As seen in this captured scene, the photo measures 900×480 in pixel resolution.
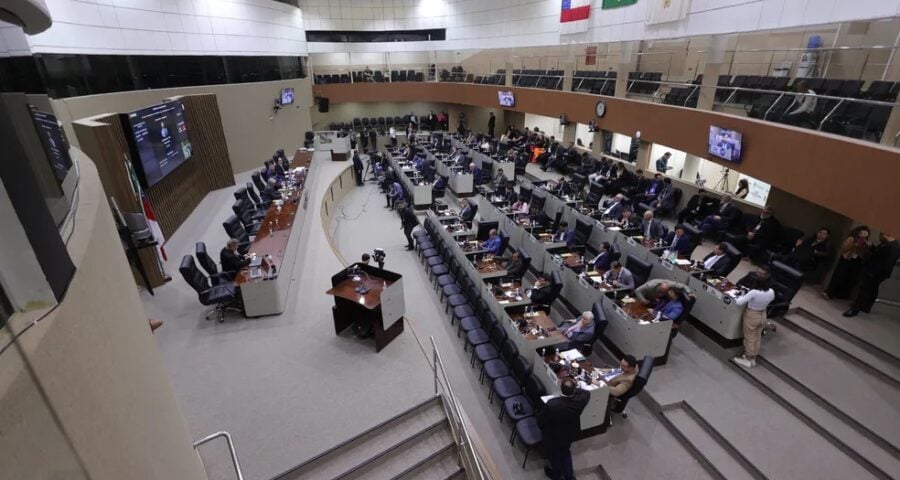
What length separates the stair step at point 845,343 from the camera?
696 centimetres

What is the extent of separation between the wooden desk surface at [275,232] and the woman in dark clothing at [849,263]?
1057 centimetres

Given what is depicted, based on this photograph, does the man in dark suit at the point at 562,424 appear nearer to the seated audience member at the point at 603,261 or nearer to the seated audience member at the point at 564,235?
the seated audience member at the point at 603,261

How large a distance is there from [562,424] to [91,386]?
4713mm

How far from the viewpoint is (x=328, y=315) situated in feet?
25.5

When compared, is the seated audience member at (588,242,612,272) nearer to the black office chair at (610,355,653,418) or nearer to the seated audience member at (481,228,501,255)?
the seated audience member at (481,228,501,255)

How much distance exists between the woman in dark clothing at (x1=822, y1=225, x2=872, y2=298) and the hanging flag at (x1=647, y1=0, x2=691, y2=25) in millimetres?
7788

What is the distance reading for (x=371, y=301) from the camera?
6.77 meters

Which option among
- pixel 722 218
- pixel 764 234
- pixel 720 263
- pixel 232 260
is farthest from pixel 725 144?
pixel 232 260

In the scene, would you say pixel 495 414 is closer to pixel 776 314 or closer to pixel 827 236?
pixel 776 314

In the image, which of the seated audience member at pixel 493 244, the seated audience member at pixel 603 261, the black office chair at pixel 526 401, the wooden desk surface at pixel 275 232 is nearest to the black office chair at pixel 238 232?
the wooden desk surface at pixel 275 232

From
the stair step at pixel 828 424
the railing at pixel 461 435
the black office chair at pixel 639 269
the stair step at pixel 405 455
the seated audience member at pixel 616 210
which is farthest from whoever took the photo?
the seated audience member at pixel 616 210

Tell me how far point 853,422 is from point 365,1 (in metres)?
28.6

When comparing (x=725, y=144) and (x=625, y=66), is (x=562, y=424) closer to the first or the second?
(x=725, y=144)

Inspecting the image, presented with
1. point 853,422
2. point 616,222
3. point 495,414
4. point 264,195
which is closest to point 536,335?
point 495,414
